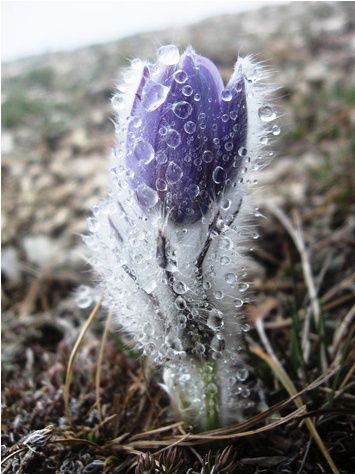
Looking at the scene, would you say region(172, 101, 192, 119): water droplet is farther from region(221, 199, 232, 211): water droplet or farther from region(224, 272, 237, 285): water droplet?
region(224, 272, 237, 285): water droplet

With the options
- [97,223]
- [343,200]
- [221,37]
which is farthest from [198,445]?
[221,37]

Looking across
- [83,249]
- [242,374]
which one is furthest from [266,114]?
[83,249]

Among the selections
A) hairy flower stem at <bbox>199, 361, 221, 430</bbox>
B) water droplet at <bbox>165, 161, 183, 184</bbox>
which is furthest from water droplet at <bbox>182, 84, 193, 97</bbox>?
hairy flower stem at <bbox>199, 361, 221, 430</bbox>

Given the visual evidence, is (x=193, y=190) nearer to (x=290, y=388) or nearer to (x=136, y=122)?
(x=136, y=122)

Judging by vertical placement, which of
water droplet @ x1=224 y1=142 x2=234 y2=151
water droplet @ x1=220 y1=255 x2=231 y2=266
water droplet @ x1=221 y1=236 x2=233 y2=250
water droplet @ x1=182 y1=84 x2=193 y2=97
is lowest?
water droplet @ x1=220 y1=255 x2=231 y2=266

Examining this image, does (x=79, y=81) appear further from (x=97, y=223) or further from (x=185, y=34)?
(x=97, y=223)

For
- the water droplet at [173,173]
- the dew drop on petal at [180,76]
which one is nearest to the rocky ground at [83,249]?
the dew drop on petal at [180,76]

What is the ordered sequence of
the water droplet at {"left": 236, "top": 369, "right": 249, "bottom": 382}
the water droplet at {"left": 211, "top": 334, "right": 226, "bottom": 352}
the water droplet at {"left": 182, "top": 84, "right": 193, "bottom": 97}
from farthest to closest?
the water droplet at {"left": 236, "top": 369, "right": 249, "bottom": 382} < the water droplet at {"left": 211, "top": 334, "right": 226, "bottom": 352} < the water droplet at {"left": 182, "top": 84, "right": 193, "bottom": 97}
